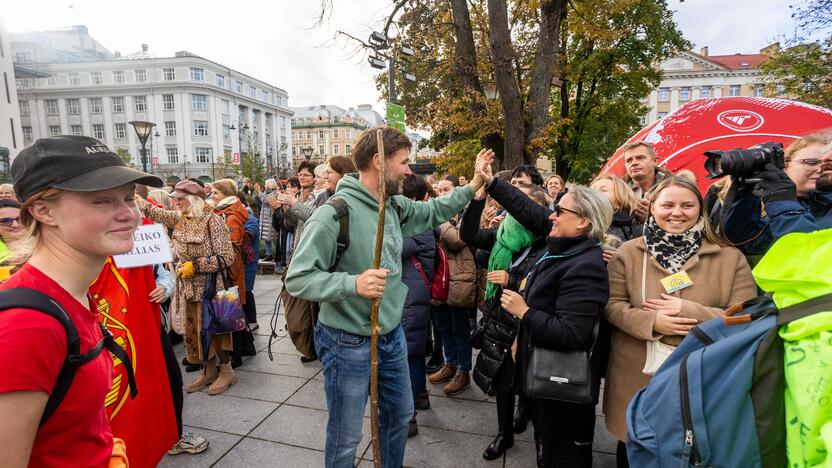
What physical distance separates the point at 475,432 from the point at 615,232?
1.92 metres

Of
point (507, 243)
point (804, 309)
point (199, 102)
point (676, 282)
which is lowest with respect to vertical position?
point (676, 282)

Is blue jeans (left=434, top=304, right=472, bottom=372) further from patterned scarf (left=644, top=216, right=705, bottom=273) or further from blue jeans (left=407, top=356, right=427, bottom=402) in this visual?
Result: patterned scarf (left=644, top=216, right=705, bottom=273)

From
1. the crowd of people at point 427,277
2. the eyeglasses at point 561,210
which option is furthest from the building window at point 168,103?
the eyeglasses at point 561,210

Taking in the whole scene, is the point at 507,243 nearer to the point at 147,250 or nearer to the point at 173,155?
the point at 147,250

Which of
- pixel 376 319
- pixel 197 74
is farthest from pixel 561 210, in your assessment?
pixel 197 74

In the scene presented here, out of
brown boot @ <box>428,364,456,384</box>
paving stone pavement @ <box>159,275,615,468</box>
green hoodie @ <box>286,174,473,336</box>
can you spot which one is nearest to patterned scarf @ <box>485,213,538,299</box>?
green hoodie @ <box>286,174,473,336</box>

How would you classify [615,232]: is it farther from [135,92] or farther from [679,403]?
[135,92]

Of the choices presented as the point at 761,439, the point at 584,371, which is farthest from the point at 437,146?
the point at 761,439

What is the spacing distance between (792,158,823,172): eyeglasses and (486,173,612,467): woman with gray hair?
1130 mm

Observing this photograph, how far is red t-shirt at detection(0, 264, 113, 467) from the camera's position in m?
0.98

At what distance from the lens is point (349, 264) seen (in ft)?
7.43

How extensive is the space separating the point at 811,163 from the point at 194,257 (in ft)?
15.2

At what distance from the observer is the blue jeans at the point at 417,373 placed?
137 inches

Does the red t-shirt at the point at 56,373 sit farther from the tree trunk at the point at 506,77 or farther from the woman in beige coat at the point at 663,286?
the tree trunk at the point at 506,77
